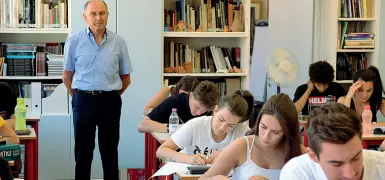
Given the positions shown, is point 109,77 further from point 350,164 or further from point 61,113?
point 350,164

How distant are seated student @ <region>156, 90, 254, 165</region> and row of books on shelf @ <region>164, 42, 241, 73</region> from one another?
3156mm

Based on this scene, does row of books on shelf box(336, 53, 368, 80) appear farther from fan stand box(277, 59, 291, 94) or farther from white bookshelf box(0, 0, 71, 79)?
white bookshelf box(0, 0, 71, 79)

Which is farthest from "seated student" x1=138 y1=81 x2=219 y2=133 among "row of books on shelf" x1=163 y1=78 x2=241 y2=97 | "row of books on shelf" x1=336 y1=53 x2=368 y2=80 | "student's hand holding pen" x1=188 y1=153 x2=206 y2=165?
"row of books on shelf" x1=336 y1=53 x2=368 y2=80

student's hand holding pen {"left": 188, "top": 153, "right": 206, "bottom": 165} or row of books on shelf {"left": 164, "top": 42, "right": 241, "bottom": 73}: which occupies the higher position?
row of books on shelf {"left": 164, "top": 42, "right": 241, "bottom": 73}

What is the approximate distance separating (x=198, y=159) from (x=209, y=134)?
34 cm

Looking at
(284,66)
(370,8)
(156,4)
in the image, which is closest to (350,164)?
(284,66)

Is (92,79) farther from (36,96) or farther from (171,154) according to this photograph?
(171,154)

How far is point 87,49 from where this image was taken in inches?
239

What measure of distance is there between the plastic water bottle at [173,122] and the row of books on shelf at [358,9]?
310 centimetres

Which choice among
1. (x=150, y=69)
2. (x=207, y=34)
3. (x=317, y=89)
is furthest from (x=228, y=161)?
(x=207, y=34)

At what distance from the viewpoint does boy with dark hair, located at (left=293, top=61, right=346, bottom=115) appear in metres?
6.92

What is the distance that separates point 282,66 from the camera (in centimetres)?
690

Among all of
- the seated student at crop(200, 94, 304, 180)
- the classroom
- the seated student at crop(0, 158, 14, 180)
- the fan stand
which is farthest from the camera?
the fan stand

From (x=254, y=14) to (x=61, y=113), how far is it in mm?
2489
